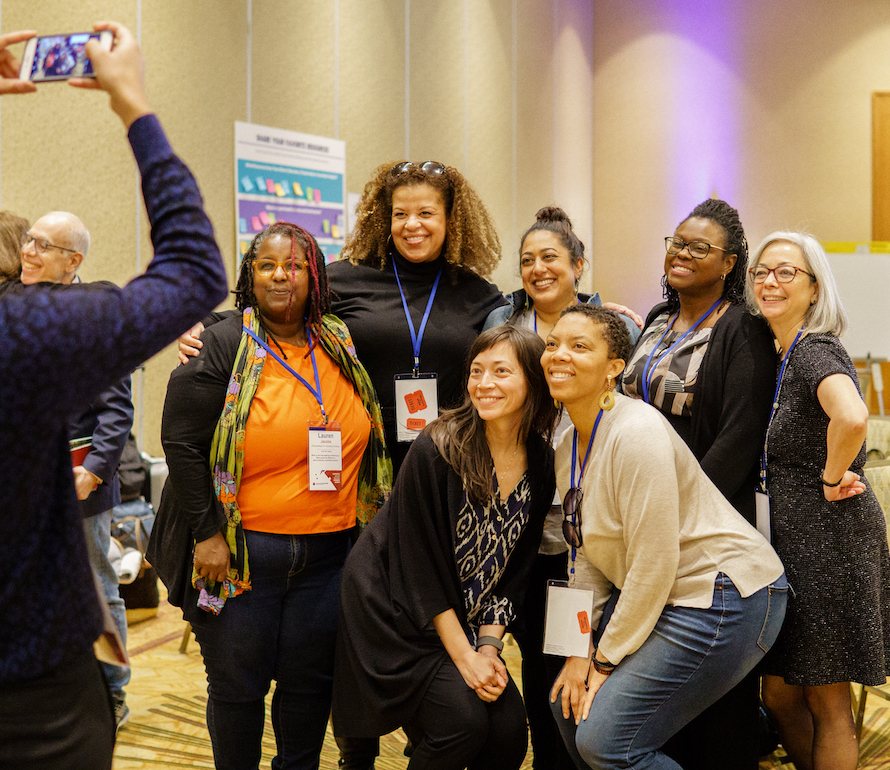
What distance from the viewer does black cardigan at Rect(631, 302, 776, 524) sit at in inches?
90.4

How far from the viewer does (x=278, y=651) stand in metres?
2.24

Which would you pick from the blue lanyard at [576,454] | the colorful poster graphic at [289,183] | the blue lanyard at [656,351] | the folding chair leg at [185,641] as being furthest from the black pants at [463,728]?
the colorful poster graphic at [289,183]

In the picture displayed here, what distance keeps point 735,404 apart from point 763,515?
→ 12.2 inches

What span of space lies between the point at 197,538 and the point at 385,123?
4.55 metres

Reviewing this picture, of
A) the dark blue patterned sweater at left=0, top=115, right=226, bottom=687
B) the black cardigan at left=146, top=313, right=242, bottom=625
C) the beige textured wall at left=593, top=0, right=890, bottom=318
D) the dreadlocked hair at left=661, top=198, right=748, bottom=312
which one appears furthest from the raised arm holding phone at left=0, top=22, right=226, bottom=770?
the beige textured wall at left=593, top=0, right=890, bottom=318

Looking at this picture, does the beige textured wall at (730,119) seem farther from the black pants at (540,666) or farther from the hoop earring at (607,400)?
the hoop earring at (607,400)

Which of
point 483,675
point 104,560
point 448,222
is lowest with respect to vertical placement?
point 483,675

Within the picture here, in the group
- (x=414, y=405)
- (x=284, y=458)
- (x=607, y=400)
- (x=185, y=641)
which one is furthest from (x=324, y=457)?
(x=185, y=641)

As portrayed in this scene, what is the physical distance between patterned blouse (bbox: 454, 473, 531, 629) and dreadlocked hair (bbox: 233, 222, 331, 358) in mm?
664

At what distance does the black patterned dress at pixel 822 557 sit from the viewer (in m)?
2.19

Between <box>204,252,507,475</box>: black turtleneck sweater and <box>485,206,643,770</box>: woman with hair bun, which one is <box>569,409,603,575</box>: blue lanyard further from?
<box>204,252,507,475</box>: black turtleneck sweater

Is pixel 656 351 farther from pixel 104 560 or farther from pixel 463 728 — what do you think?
pixel 104 560

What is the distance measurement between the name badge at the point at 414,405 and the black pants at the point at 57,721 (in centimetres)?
153

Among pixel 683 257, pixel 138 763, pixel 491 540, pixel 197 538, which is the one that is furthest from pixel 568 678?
pixel 138 763
